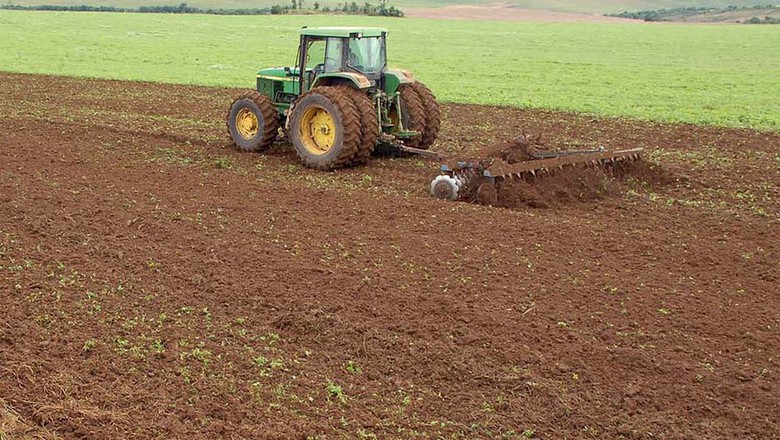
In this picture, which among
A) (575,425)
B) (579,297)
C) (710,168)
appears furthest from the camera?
(710,168)

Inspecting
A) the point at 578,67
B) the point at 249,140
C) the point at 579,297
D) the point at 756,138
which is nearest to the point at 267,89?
the point at 249,140

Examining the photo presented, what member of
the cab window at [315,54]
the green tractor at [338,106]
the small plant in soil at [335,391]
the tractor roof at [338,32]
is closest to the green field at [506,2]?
the green tractor at [338,106]

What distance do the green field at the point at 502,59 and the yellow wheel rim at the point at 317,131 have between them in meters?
9.52

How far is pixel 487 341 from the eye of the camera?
21.9ft

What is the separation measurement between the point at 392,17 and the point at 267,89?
215 ft

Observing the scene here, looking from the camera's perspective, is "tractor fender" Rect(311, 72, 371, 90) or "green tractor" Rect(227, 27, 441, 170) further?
"tractor fender" Rect(311, 72, 371, 90)

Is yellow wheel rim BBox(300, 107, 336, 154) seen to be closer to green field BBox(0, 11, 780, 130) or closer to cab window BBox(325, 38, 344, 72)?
cab window BBox(325, 38, 344, 72)

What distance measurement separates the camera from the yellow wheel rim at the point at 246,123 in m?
13.7

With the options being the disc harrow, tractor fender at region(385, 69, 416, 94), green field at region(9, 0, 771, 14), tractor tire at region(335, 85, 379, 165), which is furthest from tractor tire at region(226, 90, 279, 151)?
green field at region(9, 0, 771, 14)

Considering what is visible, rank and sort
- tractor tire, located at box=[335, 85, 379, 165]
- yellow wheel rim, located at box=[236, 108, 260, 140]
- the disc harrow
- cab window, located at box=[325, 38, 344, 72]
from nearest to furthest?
the disc harrow → tractor tire, located at box=[335, 85, 379, 165] → cab window, located at box=[325, 38, 344, 72] → yellow wheel rim, located at box=[236, 108, 260, 140]

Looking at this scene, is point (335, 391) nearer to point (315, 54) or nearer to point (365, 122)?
point (365, 122)

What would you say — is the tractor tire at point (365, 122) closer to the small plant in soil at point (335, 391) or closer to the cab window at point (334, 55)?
the cab window at point (334, 55)

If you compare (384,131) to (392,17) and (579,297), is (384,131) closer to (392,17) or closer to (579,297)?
(579,297)

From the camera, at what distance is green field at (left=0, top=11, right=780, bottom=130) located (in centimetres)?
2320
